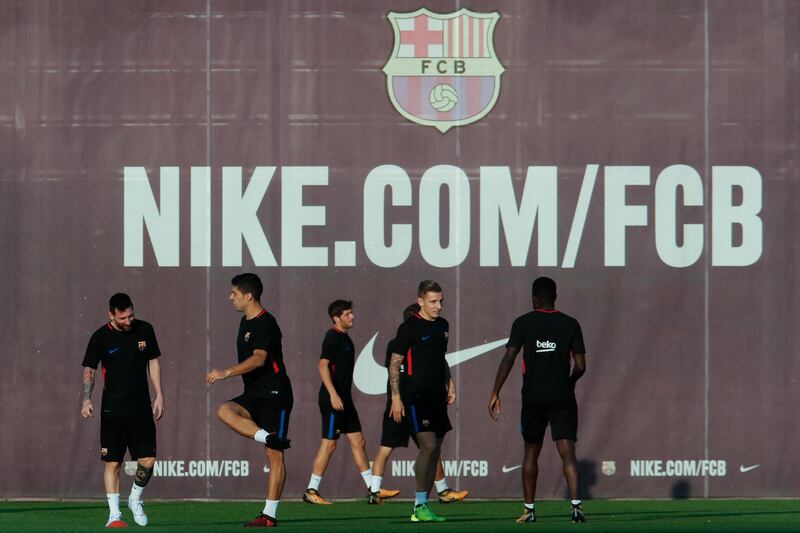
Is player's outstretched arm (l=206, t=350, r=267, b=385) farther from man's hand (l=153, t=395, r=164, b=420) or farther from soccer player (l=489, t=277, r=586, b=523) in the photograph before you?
soccer player (l=489, t=277, r=586, b=523)

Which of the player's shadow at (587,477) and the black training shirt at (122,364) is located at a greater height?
the black training shirt at (122,364)

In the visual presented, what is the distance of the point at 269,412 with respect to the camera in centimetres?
1308

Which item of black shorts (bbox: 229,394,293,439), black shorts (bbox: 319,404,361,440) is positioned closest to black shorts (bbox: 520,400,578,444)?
black shorts (bbox: 229,394,293,439)

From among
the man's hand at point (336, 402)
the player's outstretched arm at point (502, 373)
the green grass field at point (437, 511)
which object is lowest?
the green grass field at point (437, 511)

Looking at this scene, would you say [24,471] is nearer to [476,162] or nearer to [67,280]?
[67,280]

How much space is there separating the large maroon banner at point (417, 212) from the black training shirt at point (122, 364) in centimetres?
285

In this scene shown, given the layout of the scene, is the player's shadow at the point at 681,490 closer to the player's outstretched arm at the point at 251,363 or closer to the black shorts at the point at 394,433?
the black shorts at the point at 394,433

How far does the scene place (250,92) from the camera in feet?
53.6

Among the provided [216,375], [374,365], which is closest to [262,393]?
[216,375]

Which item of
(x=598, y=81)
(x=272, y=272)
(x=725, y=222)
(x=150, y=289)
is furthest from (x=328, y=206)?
(x=725, y=222)

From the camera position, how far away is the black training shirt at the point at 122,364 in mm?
13328

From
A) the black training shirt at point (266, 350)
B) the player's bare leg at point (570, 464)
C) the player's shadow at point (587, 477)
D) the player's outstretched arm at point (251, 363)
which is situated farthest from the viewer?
the player's shadow at point (587, 477)

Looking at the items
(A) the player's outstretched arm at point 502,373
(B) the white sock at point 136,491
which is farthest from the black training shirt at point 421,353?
(B) the white sock at point 136,491

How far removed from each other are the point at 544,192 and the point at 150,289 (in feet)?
13.5
